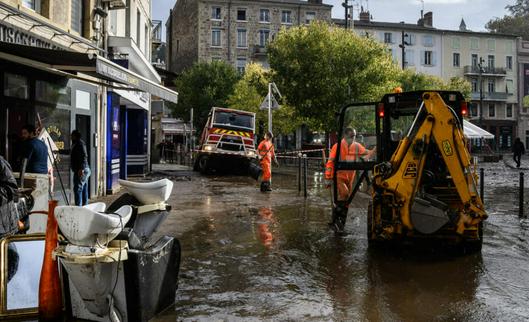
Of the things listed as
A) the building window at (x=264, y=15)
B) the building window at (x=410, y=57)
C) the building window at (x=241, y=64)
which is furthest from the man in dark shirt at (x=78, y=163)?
the building window at (x=410, y=57)

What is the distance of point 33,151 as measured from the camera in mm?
7762

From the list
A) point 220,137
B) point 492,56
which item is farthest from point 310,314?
point 492,56

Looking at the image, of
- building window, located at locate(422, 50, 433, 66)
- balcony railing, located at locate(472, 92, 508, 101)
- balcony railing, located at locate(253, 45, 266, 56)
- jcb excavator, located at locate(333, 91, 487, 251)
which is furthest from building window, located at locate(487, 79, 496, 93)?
jcb excavator, located at locate(333, 91, 487, 251)

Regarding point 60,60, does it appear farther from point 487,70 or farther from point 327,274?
point 487,70

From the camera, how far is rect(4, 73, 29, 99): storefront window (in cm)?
839

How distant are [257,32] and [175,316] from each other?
169ft

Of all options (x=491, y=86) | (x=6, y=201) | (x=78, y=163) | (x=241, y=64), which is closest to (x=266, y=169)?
(x=78, y=163)

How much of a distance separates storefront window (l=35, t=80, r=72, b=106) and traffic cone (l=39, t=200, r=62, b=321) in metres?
5.95

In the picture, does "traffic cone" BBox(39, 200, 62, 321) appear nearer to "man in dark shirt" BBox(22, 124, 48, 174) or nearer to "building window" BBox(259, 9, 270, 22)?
"man in dark shirt" BBox(22, 124, 48, 174)

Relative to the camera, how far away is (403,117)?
26.5 feet

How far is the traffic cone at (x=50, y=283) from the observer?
Answer: 4203mm

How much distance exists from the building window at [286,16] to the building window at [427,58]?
16.9 meters

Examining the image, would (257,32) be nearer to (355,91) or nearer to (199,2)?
(199,2)

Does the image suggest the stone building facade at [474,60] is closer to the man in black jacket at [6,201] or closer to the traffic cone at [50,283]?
the man in black jacket at [6,201]
